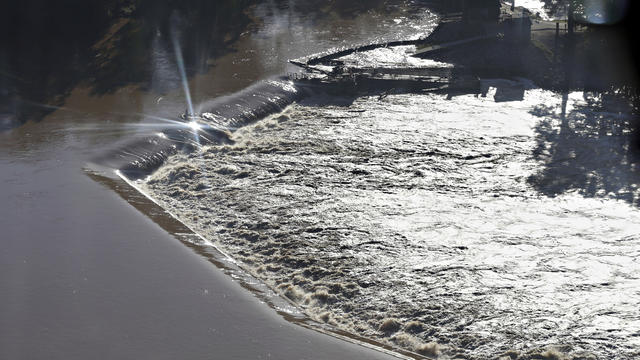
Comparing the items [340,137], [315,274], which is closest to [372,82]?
[340,137]

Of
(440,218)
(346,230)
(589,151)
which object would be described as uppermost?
(589,151)

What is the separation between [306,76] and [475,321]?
18456 millimetres

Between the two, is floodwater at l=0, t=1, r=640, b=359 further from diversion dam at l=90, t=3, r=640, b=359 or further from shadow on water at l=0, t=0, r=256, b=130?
shadow on water at l=0, t=0, r=256, b=130

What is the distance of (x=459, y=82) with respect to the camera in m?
28.9

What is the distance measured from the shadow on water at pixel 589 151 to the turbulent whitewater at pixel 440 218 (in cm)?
7

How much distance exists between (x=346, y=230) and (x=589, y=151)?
8596mm

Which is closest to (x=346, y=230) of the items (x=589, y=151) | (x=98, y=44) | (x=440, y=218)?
(x=440, y=218)

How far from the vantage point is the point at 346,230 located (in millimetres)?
16797

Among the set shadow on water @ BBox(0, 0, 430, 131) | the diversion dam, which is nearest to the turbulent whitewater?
the diversion dam

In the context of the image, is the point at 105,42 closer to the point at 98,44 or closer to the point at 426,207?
the point at 98,44

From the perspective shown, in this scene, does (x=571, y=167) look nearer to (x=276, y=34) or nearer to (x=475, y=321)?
(x=475, y=321)

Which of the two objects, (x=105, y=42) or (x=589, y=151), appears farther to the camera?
(x=105, y=42)

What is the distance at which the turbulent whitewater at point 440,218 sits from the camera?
1310cm

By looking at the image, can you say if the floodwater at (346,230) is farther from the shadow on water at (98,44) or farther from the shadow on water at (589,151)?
the shadow on water at (98,44)
